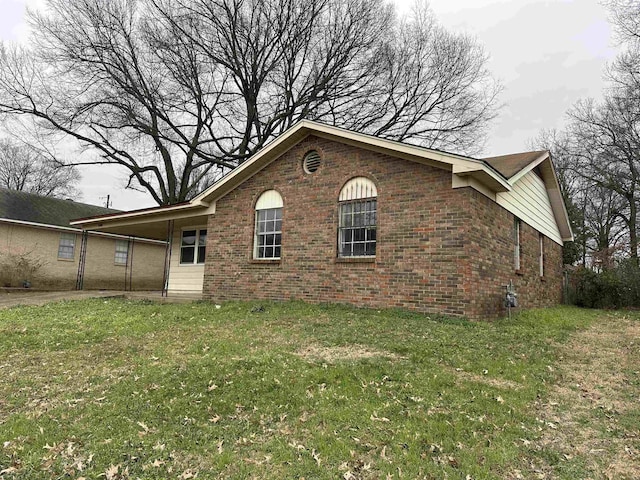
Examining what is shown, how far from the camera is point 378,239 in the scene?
9.44 m

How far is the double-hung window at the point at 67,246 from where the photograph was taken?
65.1 ft

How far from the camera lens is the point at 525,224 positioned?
471 inches

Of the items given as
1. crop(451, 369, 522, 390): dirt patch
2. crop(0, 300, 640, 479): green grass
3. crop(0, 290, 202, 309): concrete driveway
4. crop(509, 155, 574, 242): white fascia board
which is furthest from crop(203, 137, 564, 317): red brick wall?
crop(509, 155, 574, 242): white fascia board

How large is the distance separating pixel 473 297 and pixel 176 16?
53.8ft

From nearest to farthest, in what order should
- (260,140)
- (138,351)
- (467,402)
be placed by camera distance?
1. (467,402)
2. (138,351)
3. (260,140)

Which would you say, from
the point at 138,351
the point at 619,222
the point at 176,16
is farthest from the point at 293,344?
the point at 619,222

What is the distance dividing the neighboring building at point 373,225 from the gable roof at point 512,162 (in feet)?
0.21

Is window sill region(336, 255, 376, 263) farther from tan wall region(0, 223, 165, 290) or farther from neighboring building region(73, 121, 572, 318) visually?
tan wall region(0, 223, 165, 290)

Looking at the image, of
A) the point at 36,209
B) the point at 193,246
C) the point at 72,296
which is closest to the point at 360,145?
the point at 193,246

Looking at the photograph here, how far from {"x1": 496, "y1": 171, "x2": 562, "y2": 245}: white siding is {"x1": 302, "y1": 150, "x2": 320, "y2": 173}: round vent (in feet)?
14.9

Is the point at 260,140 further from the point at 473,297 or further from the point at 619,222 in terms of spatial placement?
the point at 619,222

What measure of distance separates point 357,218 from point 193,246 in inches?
300

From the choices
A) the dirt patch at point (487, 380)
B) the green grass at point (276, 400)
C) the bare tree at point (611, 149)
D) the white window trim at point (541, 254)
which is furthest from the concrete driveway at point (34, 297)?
the bare tree at point (611, 149)

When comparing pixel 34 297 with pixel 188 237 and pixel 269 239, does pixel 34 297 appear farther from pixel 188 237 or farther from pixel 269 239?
pixel 269 239
